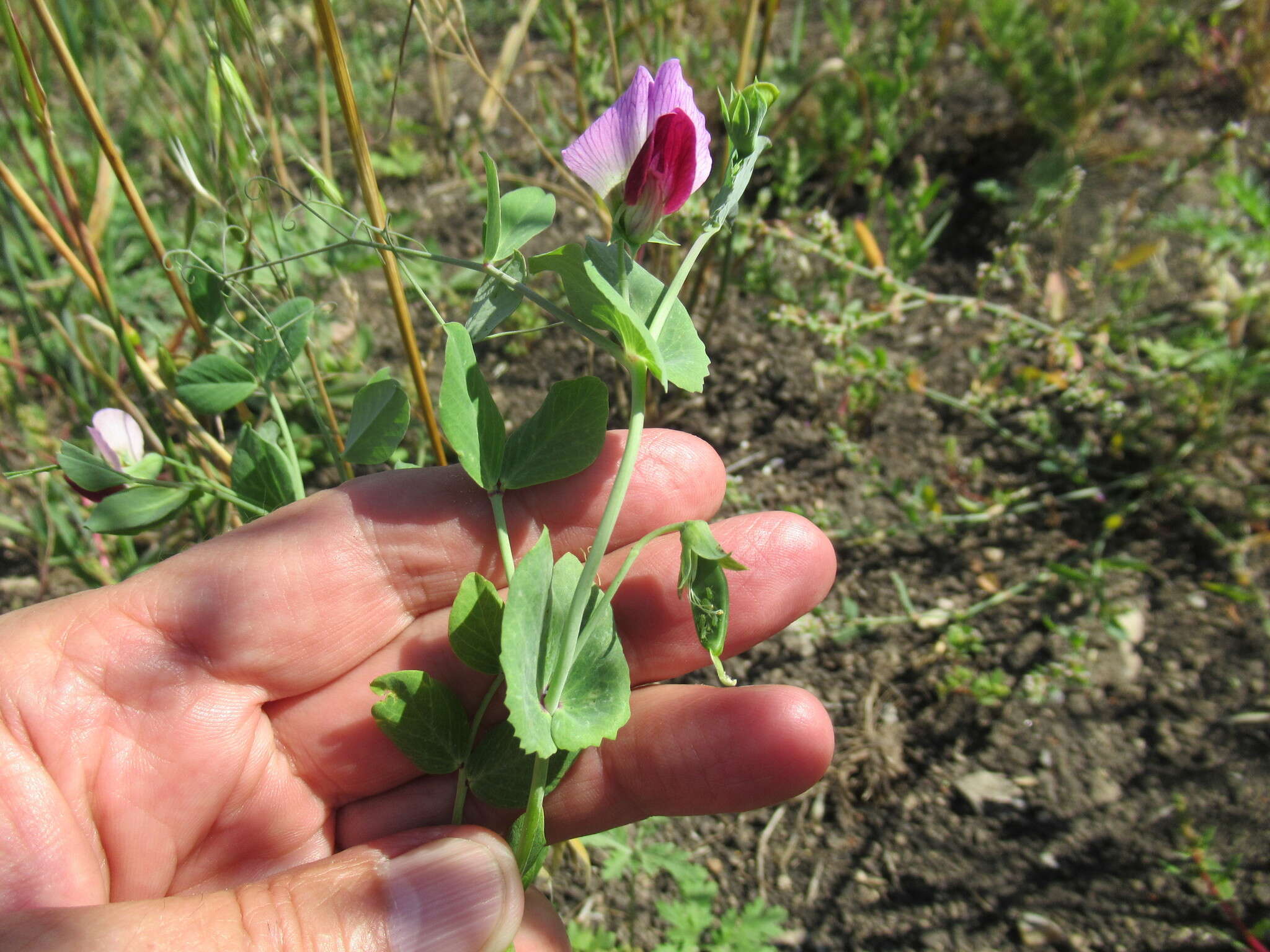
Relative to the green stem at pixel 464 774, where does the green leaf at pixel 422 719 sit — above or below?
above

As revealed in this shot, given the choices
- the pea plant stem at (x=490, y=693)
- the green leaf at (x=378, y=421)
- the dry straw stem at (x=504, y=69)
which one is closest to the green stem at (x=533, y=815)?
the pea plant stem at (x=490, y=693)

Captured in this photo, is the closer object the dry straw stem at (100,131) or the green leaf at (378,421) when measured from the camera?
the dry straw stem at (100,131)

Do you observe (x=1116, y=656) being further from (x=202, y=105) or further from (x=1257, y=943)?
(x=202, y=105)

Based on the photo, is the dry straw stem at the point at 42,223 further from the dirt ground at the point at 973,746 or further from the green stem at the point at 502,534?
the dirt ground at the point at 973,746

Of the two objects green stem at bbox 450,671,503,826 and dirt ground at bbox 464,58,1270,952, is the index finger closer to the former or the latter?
green stem at bbox 450,671,503,826

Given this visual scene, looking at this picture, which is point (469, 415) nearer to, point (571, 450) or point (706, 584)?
point (571, 450)

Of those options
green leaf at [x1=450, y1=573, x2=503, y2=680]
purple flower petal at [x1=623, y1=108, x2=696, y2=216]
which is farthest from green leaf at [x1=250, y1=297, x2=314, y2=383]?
purple flower petal at [x1=623, y1=108, x2=696, y2=216]
